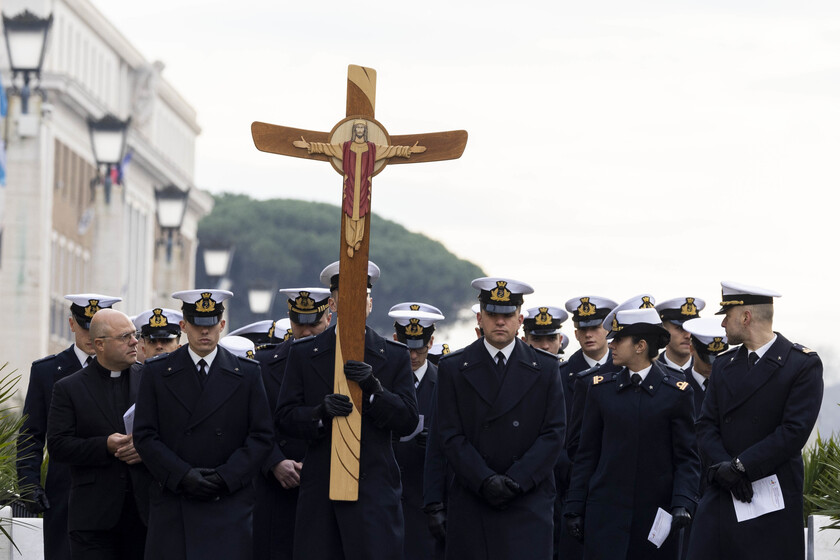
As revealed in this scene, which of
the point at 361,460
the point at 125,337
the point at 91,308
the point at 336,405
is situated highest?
the point at 91,308

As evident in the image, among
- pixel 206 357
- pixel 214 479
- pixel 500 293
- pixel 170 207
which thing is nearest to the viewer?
pixel 214 479

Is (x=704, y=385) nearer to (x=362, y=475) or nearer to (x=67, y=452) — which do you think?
(x=362, y=475)

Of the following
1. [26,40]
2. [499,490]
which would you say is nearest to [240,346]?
[499,490]

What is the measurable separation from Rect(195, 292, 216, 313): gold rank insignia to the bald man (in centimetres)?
84

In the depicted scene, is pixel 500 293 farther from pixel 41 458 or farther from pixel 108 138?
pixel 108 138

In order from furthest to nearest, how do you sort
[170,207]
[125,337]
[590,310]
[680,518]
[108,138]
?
[170,207], [108,138], [590,310], [125,337], [680,518]

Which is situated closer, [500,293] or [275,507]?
[500,293]

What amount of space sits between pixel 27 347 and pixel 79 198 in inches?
776

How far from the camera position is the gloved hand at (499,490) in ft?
33.8

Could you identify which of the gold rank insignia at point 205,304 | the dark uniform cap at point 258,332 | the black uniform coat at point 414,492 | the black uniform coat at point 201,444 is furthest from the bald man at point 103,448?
the dark uniform cap at point 258,332

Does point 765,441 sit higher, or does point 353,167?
point 353,167

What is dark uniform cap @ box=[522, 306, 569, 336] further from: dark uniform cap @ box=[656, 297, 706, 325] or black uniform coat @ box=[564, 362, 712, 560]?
black uniform coat @ box=[564, 362, 712, 560]

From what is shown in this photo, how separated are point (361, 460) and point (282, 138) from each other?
1.98m

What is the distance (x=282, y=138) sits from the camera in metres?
10.5
